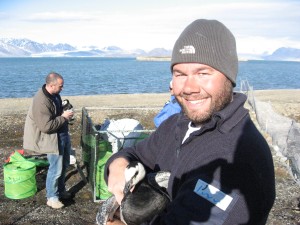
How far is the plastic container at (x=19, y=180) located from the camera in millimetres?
7520

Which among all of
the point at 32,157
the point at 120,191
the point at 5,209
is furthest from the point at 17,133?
the point at 120,191

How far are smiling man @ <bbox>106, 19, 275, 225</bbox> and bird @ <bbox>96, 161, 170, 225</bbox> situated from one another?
6 centimetres

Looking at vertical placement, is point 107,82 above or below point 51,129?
below

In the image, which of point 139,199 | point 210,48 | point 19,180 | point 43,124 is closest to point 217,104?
point 210,48

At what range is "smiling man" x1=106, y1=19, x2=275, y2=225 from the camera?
1.56m

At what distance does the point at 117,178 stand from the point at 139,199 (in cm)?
33

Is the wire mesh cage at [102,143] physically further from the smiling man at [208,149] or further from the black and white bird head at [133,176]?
the black and white bird head at [133,176]

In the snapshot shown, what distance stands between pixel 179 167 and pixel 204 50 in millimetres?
701

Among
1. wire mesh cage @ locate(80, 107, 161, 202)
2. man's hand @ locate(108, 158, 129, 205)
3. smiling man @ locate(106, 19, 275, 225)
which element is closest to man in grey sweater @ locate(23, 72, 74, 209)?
wire mesh cage @ locate(80, 107, 161, 202)

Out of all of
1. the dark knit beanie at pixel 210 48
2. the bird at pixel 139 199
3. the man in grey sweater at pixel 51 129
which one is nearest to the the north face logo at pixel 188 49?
the dark knit beanie at pixel 210 48

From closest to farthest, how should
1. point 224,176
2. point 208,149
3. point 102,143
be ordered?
point 224,176, point 208,149, point 102,143

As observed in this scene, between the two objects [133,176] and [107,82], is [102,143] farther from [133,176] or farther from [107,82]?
[107,82]

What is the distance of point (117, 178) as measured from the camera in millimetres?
2100

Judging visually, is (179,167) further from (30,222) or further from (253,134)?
(30,222)
